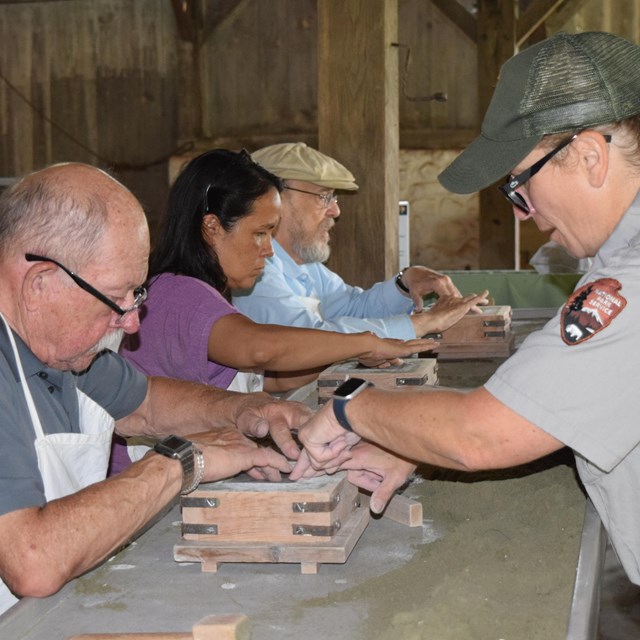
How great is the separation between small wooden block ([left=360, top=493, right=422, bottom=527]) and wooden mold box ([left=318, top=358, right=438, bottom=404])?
89 centimetres

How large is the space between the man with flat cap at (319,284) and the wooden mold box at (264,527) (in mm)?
2321

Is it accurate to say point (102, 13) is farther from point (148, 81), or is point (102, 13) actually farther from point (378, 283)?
point (378, 283)

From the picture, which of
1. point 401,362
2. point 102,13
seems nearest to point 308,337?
point 401,362

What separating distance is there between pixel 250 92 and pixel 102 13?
2352 millimetres

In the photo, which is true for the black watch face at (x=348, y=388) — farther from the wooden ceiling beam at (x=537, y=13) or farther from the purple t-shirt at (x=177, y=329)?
the wooden ceiling beam at (x=537, y=13)

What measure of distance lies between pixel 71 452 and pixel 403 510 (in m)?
0.82

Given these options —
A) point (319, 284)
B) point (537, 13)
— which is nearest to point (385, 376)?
point (319, 284)

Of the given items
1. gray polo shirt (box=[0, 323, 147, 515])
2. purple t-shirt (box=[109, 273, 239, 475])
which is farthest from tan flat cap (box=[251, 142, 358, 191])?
gray polo shirt (box=[0, 323, 147, 515])

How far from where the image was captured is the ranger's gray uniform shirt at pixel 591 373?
184 cm

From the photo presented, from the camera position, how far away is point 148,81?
43.9ft

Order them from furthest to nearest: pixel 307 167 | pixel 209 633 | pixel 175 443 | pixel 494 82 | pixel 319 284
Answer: pixel 494 82, pixel 319 284, pixel 307 167, pixel 175 443, pixel 209 633

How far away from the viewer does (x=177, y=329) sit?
3566 mm

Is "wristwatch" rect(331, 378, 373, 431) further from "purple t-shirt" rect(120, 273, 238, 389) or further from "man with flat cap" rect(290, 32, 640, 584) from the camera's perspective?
"purple t-shirt" rect(120, 273, 238, 389)

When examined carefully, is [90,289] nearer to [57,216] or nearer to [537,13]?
[57,216]
